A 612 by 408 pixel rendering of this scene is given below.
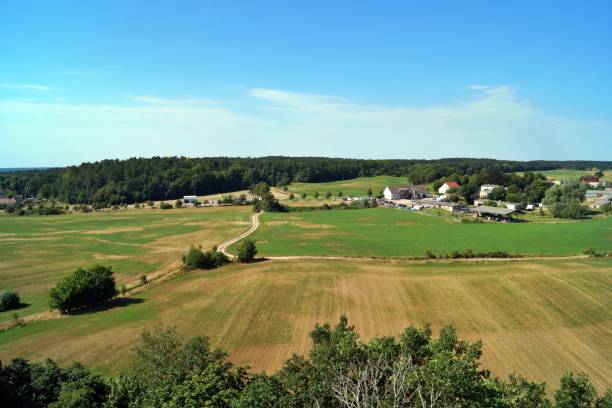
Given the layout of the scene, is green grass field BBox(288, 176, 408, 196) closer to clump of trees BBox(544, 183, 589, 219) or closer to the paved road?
the paved road

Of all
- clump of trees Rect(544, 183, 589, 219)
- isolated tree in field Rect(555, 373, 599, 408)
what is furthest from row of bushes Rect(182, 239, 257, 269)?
clump of trees Rect(544, 183, 589, 219)

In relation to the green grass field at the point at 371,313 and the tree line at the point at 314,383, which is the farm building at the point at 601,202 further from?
the tree line at the point at 314,383

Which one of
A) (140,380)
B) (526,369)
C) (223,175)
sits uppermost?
(223,175)

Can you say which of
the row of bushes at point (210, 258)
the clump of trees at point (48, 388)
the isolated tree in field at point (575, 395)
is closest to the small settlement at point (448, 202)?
the row of bushes at point (210, 258)

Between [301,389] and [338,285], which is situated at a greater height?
[301,389]

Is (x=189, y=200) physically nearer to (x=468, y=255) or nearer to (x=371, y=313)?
(x=468, y=255)

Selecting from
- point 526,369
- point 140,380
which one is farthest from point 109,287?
point 526,369

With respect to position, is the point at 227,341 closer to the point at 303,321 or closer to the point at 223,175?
the point at 303,321

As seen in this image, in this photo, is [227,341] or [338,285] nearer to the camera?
[227,341]
